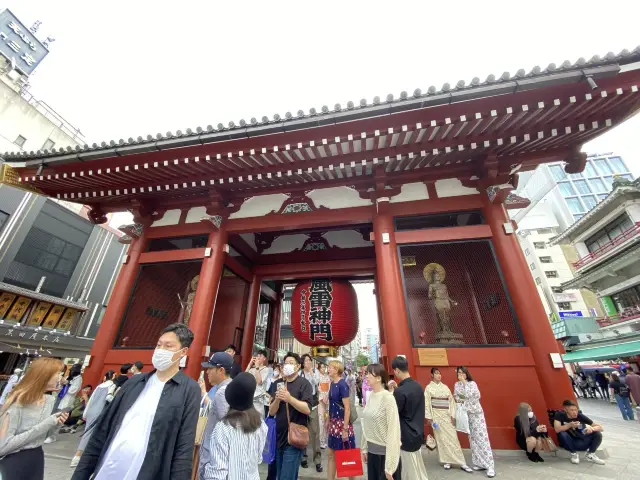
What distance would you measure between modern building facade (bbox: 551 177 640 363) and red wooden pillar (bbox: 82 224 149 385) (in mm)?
22655

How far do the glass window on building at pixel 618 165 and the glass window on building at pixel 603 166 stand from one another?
2.01 feet

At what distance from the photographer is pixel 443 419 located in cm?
443

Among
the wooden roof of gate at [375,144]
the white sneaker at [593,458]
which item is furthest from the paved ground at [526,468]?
the wooden roof of gate at [375,144]

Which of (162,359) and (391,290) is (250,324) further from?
(162,359)

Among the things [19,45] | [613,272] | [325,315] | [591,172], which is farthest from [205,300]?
[591,172]

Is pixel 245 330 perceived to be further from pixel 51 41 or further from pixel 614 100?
pixel 51 41

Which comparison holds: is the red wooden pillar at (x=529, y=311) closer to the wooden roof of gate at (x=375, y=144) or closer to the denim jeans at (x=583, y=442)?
the denim jeans at (x=583, y=442)

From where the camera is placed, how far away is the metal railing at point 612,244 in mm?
16764

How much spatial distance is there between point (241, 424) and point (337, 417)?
2.24 meters

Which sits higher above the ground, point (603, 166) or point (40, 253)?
point (603, 166)

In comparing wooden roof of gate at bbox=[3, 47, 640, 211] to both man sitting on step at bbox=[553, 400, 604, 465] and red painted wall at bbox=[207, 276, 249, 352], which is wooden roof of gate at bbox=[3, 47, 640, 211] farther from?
man sitting on step at bbox=[553, 400, 604, 465]

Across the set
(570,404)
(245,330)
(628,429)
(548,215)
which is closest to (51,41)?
(245,330)

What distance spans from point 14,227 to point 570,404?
2203cm

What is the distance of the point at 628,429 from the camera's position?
7715mm
